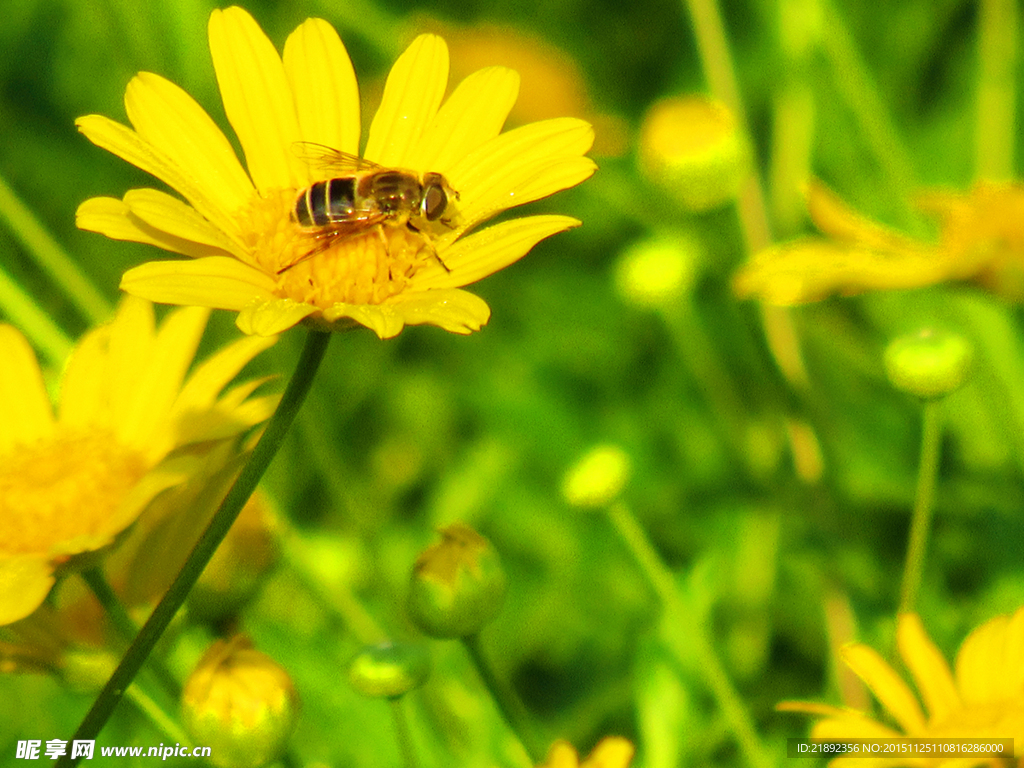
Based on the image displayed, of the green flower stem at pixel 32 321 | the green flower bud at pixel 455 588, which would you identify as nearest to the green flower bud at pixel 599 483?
the green flower bud at pixel 455 588

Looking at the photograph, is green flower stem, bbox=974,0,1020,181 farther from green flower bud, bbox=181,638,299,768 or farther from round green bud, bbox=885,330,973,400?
green flower bud, bbox=181,638,299,768

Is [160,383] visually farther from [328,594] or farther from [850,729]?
[850,729]

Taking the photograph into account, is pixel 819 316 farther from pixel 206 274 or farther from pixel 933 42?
pixel 206 274

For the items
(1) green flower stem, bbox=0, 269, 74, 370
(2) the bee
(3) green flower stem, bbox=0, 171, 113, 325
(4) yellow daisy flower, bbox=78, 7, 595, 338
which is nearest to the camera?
(4) yellow daisy flower, bbox=78, 7, 595, 338

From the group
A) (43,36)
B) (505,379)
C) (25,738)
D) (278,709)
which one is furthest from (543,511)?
(43,36)

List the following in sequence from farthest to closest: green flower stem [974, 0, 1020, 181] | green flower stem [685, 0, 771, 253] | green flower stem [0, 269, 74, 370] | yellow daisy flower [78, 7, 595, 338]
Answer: green flower stem [974, 0, 1020, 181] < green flower stem [685, 0, 771, 253] < green flower stem [0, 269, 74, 370] < yellow daisy flower [78, 7, 595, 338]

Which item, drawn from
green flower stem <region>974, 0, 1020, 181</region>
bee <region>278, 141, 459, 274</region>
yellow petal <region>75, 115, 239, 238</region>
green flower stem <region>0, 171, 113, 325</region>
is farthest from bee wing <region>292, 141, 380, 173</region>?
green flower stem <region>974, 0, 1020, 181</region>

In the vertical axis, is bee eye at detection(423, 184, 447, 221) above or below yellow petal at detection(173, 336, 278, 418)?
above

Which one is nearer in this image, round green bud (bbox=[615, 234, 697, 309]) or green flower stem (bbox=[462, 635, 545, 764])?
green flower stem (bbox=[462, 635, 545, 764])
